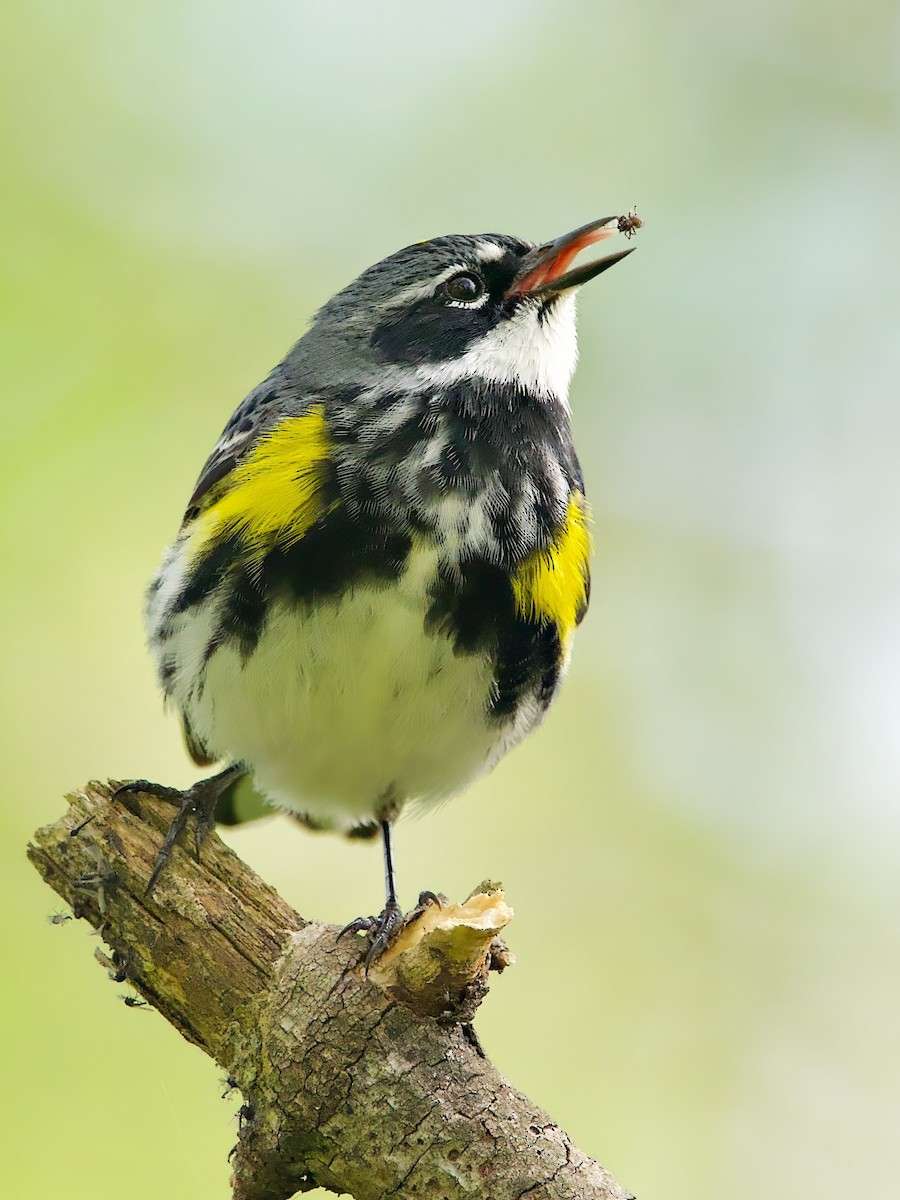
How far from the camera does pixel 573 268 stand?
4.66 metres

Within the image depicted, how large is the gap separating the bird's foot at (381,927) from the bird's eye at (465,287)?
2133 mm

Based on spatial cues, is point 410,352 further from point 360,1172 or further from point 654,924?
point 654,924

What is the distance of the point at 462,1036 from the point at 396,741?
1.18 metres

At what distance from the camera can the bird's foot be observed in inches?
138

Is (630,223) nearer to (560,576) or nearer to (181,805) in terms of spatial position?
(560,576)

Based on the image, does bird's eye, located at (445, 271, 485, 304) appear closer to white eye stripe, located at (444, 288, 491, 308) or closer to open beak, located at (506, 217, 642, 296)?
white eye stripe, located at (444, 288, 491, 308)

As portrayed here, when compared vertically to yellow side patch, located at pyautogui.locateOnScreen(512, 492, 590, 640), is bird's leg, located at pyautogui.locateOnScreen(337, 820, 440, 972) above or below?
below

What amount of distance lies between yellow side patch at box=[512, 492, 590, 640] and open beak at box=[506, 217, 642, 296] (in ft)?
2.41

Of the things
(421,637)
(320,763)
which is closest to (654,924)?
(320,763)

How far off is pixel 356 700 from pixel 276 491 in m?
0.70

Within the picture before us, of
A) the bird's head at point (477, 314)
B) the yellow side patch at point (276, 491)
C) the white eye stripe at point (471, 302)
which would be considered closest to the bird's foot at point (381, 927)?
the yellow side patch at point (276, 491)

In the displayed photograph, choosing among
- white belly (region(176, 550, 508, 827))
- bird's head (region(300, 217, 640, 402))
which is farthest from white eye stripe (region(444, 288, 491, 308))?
white belly (region(176, 550, 508, 827))

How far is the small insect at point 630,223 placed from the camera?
15.9ft

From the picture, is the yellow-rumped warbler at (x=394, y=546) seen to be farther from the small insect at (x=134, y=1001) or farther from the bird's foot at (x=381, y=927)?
the small insect at (x=134, y=1001)
